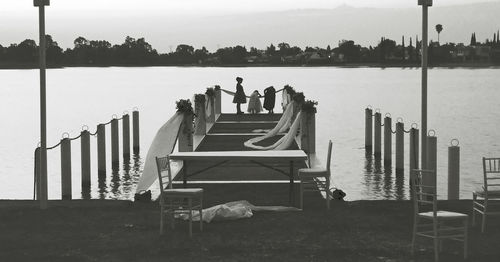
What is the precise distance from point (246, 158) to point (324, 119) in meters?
64.3

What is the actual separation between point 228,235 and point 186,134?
628 inches

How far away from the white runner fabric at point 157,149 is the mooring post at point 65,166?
2487 mm

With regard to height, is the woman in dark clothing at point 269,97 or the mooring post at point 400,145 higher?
the woman in dark clothing at point 269,97

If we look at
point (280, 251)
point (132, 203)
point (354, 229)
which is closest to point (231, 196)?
point (132, 203)

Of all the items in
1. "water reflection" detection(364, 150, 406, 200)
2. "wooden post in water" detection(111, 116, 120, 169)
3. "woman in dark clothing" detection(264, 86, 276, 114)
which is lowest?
"water reflection" detection(364, 150, 406, 200)

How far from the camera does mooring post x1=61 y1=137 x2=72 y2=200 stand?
2377cm

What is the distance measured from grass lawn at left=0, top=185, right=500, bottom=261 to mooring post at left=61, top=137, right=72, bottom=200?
7411mm

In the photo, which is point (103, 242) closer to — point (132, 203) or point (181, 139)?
point (132, 203)

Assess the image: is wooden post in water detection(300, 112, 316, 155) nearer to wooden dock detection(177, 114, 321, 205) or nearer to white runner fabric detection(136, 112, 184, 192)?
wooden dock detection(177, 114, 321, 205)

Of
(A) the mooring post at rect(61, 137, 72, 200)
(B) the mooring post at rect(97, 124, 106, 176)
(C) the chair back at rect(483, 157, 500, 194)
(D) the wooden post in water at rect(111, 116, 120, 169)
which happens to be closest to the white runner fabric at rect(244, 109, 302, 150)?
(B) the mooring post at rect(97, 124, 106, 176)

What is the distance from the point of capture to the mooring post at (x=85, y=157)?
26.5 m

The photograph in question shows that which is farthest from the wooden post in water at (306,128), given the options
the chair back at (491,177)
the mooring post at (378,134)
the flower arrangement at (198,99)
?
the flower arrangement at (198,99)

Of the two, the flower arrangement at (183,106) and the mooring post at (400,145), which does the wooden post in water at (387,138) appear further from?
the flower arrangement at (183,106)

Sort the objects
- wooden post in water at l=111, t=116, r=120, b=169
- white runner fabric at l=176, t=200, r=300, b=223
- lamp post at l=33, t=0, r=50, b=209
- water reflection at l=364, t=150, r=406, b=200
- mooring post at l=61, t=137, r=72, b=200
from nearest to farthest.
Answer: white runner fabric at l=176, t=200, r=300, b=223 < lamp post at l=33, t=0, r=50, b=209 < mooring post at l=61, t=137, r=72, b=200 < water reflection at l=364, t=150, r=406, b=200 < wooden post in water at l=111, t=116, r=120, b=169
